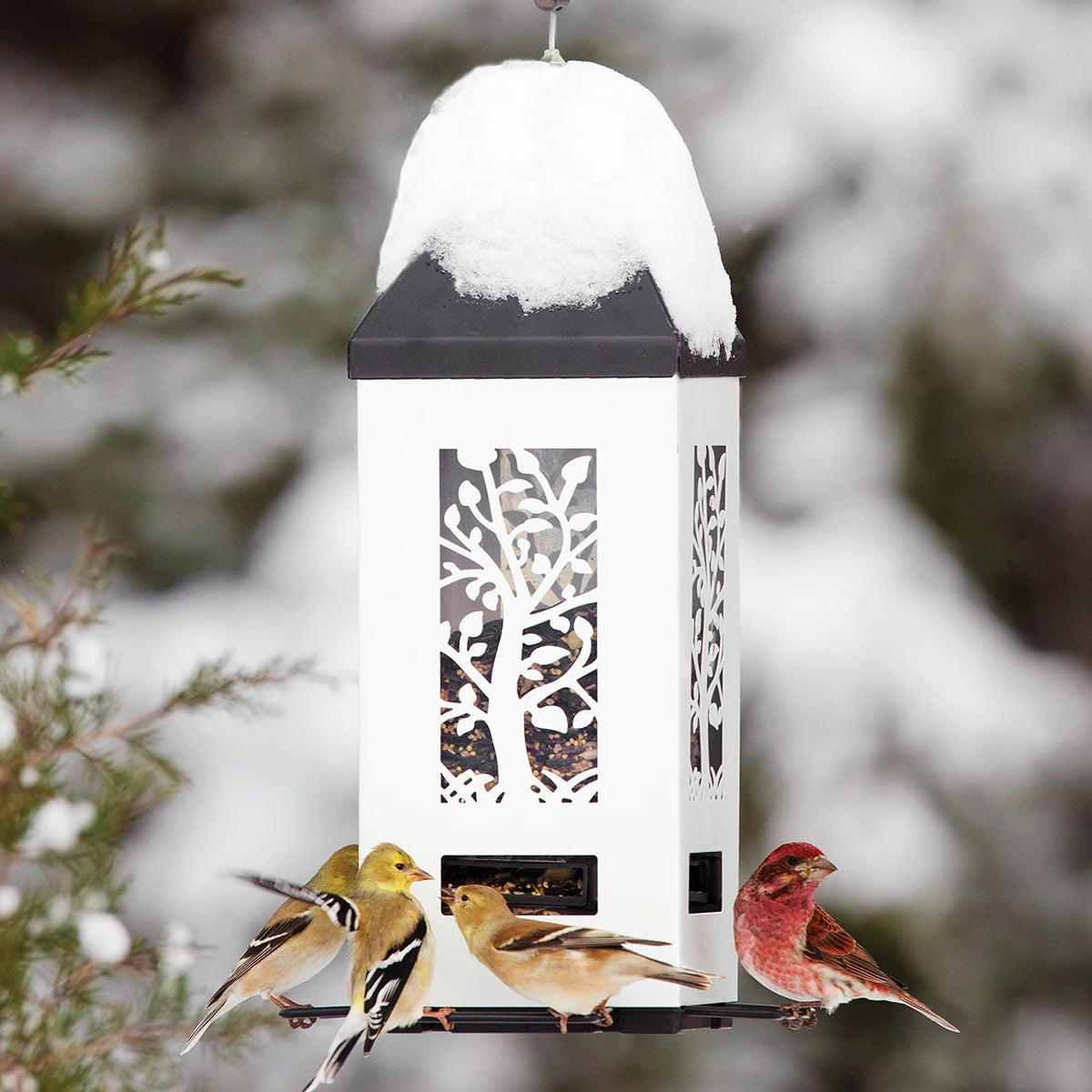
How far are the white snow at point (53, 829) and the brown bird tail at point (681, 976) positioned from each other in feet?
3.06

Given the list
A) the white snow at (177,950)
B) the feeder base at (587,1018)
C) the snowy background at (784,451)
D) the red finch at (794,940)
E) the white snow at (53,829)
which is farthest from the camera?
the snowy background at (784,451)

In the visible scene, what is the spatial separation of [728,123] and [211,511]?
1508 mm

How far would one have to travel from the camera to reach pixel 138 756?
4.95ft

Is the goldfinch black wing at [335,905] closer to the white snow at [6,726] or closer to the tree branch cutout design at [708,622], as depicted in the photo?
the tree branch cutout design at [708,622]

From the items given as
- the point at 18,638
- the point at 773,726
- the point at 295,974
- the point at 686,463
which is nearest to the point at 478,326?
the point at 686,463

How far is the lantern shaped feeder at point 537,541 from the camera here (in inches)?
90.2

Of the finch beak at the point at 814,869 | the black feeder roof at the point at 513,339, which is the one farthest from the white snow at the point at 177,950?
the finch beak at the point at 814,869

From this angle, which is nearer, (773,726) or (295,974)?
(295,974)

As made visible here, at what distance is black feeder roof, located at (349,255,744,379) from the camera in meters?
2.27

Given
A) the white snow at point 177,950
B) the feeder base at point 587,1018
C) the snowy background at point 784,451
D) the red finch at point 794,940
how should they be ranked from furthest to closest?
the snowy background at point 784,451, the red finch at point 794,940, the feeder base at point 587,1018, the white snow at point 177,950

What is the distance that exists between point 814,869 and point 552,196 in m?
0.86

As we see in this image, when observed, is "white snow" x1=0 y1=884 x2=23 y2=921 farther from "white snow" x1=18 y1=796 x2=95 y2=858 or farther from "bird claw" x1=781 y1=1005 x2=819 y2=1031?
"bird claw" x1=781 y1=1005 x2=819 y2=1031

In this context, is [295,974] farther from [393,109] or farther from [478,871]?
[393,109]

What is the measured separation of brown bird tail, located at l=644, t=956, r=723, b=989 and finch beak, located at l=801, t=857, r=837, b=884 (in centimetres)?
29
